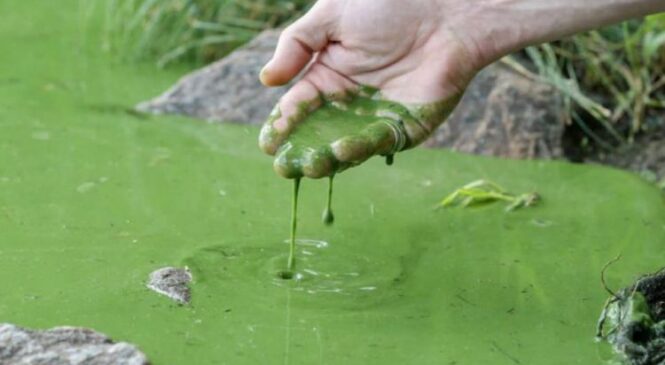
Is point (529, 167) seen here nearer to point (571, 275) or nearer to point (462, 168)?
point (462, 168)

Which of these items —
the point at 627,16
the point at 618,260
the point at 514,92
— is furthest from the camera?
the point at 514,92

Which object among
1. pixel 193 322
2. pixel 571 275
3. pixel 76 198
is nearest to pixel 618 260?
pixel 571 275

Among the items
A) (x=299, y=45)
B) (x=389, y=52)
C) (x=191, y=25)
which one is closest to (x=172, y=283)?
(x=299, y=45)

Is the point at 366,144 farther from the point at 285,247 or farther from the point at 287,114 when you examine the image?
the point at 285,247

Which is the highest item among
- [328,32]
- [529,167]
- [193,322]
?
[328,32]

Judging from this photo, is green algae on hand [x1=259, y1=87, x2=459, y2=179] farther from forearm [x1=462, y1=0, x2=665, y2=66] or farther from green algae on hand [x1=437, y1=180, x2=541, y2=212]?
green algae on hand [x1=437, y1=180, x2=541, y2=212]

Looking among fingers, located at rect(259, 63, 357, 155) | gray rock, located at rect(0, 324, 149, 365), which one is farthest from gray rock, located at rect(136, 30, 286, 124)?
gray rock, located at rect(0, 324, 149, 365)
